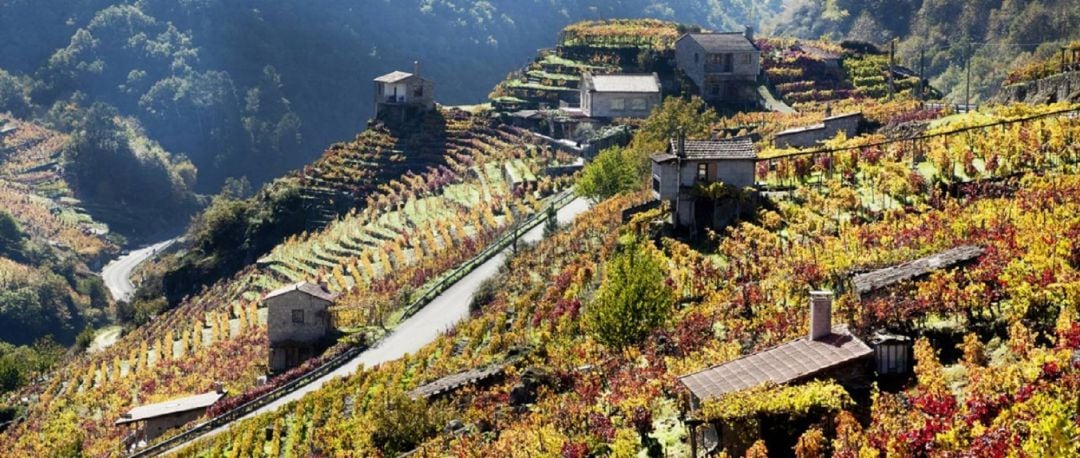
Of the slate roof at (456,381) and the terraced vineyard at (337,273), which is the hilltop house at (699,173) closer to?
the slate roof at (456,381)

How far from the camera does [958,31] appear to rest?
13088cm

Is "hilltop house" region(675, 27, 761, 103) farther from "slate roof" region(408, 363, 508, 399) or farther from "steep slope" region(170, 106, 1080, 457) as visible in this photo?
"slate roof" region(408, 363, 508, 399)

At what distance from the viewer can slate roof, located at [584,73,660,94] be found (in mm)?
80562

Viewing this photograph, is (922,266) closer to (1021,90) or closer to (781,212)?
(781,212)

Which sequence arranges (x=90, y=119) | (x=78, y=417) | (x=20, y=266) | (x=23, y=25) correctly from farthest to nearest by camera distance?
(x=23, y=25)
(x=90, y=119)
(x=20, y=266)
(x=78, y=417)

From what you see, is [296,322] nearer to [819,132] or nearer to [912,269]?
[819,132]

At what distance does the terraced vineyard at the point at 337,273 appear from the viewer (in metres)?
52.3

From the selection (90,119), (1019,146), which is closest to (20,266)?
(90,119)

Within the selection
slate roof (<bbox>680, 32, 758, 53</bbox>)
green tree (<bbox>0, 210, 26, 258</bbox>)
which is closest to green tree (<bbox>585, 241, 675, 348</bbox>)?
slate roof (<bbox>680, 32, 758, 53</bbox>)

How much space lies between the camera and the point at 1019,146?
3972cm

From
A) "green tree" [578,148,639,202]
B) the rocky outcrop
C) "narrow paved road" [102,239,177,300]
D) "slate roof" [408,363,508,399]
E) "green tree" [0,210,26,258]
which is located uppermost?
the rocky outcrop

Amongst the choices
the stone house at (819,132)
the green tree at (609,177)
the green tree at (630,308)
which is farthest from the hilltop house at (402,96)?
the green tree at (630,308)

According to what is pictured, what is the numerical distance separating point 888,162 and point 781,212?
401cm

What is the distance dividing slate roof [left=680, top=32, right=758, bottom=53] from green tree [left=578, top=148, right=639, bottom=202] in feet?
74.5
